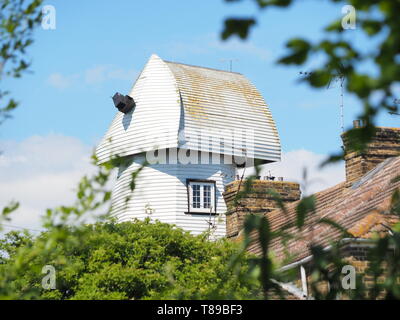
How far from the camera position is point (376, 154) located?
16.3 m

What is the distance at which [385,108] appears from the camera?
2107mm

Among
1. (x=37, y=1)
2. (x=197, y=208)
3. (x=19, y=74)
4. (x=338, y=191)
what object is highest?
(x=197, y=208)

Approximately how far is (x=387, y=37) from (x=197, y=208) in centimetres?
2952

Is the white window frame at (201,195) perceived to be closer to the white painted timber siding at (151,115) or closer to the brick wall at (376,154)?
→ the white painted timber siding at (151,115)

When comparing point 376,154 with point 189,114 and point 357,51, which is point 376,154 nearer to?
point 357,51

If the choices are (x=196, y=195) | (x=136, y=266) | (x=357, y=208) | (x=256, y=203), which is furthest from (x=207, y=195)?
(x=357, y=208)

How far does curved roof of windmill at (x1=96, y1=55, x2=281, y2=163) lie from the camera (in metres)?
32.2

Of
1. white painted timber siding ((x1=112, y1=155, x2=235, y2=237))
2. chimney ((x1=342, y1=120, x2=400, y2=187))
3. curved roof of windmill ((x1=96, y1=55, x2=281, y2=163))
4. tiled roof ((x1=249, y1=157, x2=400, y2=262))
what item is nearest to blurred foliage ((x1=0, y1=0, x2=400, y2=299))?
tiled roof ((x1=249, y1=157, x2=400, y2=262))

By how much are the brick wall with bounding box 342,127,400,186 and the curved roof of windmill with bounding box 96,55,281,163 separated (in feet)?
51.0

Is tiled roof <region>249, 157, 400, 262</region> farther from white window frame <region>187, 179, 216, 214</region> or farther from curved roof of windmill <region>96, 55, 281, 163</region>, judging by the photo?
curved roof of windmill <region>96, 55, 281, 163</region>

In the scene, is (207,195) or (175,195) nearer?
(175,195)

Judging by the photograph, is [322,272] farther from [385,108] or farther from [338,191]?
[338,191]

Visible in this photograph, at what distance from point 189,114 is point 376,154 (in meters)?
17.4

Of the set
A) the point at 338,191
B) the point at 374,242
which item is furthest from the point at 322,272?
the point at 338,191
